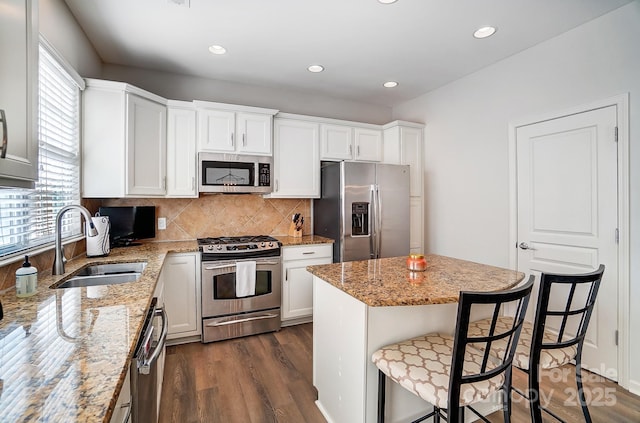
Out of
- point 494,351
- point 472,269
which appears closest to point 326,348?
point 494,351

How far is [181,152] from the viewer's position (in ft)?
10.0

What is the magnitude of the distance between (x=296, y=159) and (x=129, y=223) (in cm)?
186

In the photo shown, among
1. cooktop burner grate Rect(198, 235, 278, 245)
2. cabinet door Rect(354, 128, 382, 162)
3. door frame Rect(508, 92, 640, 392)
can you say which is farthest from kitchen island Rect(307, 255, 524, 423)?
cabinet door Rect(354, 128, 382, 162)

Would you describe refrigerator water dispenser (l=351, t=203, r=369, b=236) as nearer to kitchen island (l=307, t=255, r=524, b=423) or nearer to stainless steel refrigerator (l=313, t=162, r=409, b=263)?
stainless steel refrigerator (l=313, t=162, r=409, b=263)

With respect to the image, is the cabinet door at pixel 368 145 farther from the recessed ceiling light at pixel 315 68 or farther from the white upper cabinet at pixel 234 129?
the white upper cabinet at pixel 234 129

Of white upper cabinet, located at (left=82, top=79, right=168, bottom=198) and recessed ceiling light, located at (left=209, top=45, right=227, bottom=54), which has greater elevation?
recessed ceiling light, located at (left=209, top=45, right=227, bottom=54)

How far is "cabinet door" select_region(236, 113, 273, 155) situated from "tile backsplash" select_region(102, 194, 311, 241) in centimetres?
63

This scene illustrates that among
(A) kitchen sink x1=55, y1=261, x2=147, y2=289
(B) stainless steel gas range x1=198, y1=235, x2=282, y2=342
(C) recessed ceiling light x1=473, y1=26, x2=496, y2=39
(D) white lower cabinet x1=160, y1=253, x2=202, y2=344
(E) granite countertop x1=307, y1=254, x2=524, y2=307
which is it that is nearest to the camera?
(E) granite countertop x1=307, y1=254, x2=524, y2=307

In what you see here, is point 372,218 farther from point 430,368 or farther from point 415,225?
point 430,368

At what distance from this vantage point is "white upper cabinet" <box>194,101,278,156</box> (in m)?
3.08

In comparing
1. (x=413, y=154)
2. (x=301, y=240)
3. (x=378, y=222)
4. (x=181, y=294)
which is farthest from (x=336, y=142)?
(x=181, y=294)

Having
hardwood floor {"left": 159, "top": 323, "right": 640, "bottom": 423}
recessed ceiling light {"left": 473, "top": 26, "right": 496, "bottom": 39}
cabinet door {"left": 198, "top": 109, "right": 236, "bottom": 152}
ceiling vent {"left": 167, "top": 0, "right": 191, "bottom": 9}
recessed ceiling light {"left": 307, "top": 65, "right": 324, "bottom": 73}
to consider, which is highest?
recessed ceiling light {"left": 307, "top": 65, "right": 324, "bottom": 73}

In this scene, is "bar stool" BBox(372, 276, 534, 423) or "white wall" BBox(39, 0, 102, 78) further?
"white wall" BBox(39, 0, 102, 78)

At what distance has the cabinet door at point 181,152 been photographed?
A: 301cm
